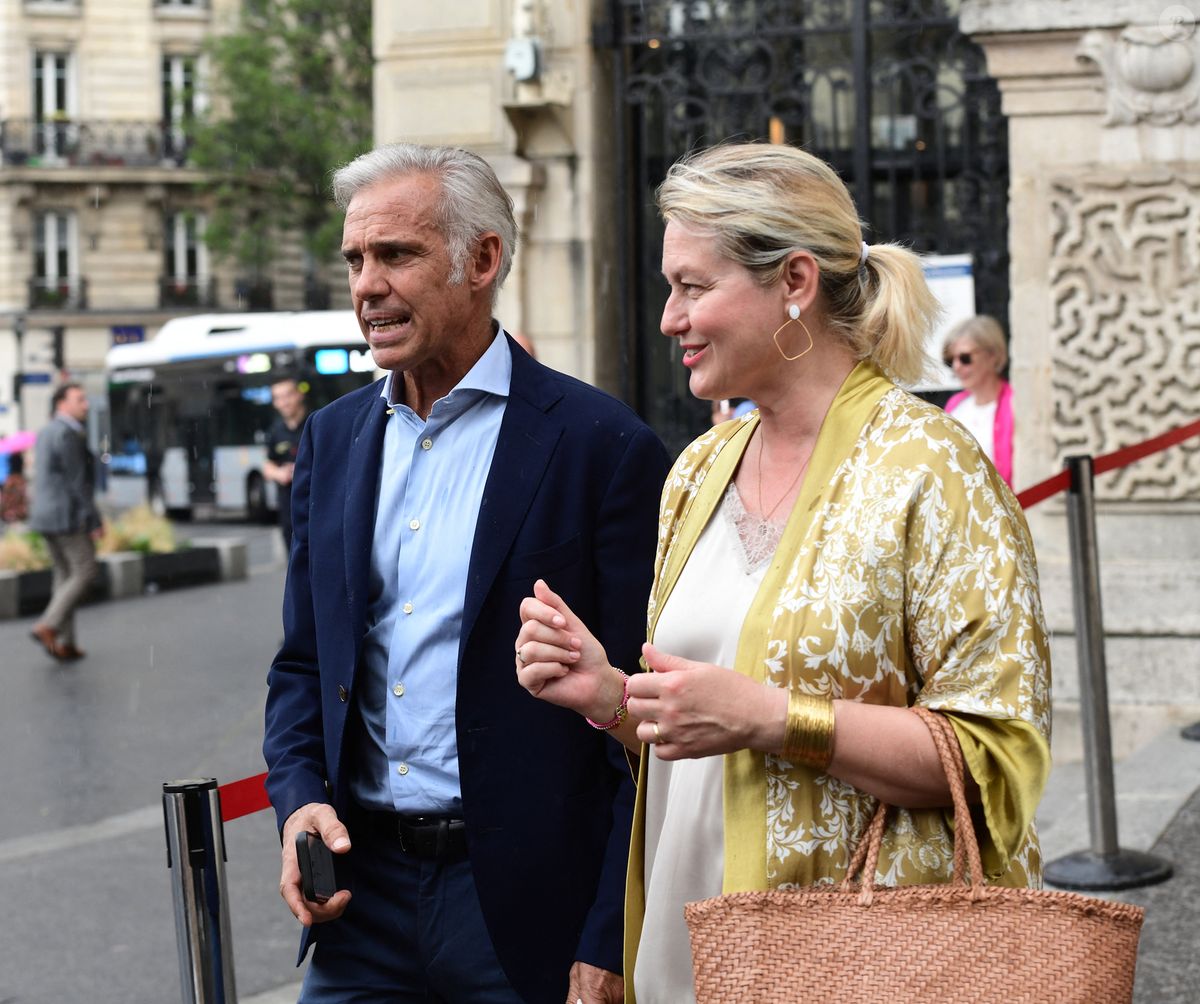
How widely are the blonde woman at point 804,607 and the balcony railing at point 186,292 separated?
2154 inches

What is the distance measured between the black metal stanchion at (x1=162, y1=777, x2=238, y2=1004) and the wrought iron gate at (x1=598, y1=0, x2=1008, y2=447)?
692 centimetres

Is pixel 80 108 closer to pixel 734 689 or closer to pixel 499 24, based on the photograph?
pixel 499 24

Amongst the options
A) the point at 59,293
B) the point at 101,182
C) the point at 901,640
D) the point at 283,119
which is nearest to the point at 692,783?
the point at 901,640

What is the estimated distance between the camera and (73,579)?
46.6 ft

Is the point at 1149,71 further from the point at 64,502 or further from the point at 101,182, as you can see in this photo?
the point at 101,182

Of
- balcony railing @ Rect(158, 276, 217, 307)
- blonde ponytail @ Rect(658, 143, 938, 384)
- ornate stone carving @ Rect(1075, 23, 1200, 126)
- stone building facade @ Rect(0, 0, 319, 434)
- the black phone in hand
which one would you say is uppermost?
stone building facade @ Rect(0, 0, 319, 434)

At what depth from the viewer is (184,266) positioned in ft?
186

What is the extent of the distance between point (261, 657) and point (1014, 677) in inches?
479

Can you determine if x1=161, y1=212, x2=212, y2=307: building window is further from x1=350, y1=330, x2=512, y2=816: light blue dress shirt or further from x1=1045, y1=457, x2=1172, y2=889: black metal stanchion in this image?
x1=350, y1=330, x2=512, y2=816: light blue dress shirt

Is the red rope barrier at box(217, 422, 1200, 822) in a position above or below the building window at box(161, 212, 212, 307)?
below

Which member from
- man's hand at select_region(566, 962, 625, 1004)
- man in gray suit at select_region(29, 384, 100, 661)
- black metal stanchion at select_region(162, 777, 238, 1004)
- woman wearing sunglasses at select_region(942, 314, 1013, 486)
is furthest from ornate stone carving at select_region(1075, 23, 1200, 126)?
man in gray suit at select_region(29, 384, 100, 661)

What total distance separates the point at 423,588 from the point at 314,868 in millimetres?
460

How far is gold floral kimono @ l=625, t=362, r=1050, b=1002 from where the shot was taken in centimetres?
220

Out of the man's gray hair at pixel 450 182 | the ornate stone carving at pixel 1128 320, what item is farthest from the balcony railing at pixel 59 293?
the man's gray hair at pixel 450 182
